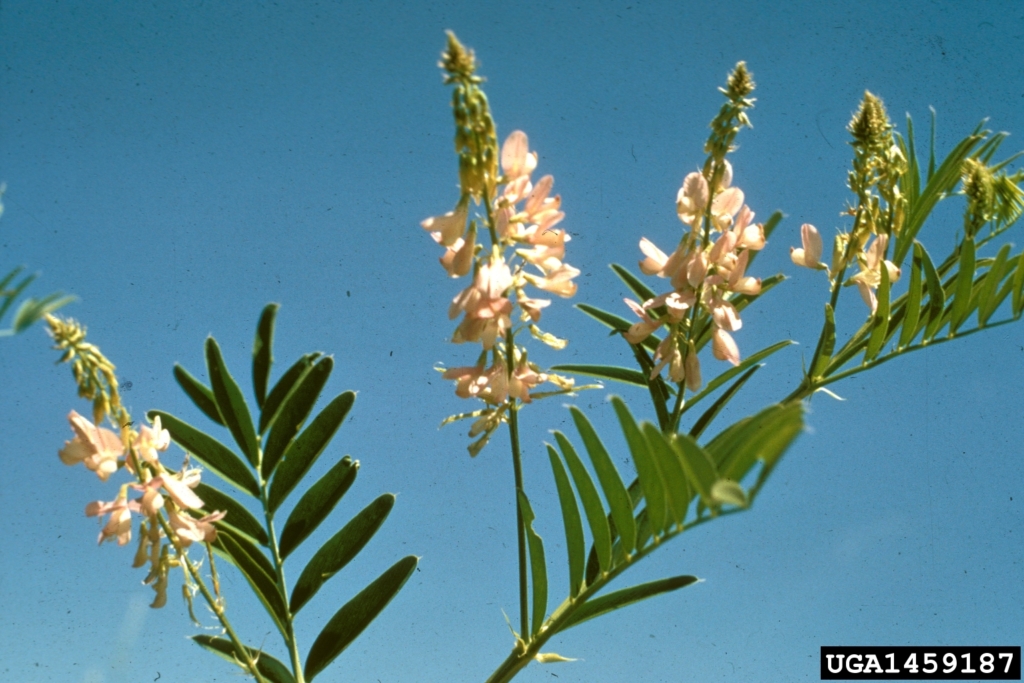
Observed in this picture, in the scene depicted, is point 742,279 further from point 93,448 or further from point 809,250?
point 93,448

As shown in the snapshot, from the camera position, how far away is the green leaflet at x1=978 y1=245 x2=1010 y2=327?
1.38m

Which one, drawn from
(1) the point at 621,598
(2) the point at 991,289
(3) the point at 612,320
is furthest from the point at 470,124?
(2) the point at 991,289

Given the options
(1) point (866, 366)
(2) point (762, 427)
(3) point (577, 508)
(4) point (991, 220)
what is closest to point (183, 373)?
(3) point (577, 508)

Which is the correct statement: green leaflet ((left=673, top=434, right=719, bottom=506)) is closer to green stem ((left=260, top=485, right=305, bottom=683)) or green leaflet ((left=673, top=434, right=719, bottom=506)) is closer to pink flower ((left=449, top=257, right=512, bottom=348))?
pink flower ((left=449, top=257, right=512, bottom=348))

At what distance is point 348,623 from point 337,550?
0.35 ft

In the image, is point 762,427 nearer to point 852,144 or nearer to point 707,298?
point 707,298

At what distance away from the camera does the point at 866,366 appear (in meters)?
1.46

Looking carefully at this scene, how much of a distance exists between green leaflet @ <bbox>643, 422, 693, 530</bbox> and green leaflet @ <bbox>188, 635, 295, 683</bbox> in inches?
26.0

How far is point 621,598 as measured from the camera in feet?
4.16

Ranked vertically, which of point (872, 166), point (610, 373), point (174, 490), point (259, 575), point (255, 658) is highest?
point (872, 166)

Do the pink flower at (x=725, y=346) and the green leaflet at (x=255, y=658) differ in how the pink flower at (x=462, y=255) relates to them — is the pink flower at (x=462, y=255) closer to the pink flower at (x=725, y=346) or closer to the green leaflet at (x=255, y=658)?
the pink flower at (x=725, y=346)

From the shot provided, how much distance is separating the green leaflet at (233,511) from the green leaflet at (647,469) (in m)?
0.62

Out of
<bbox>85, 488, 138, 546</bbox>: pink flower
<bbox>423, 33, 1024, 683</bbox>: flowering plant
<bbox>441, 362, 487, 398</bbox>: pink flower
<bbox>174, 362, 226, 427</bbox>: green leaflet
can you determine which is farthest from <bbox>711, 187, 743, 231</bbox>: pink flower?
<bbox>85, 488, 138, 546</bbox>: pink flower

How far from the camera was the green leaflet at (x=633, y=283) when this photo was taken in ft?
5.38
